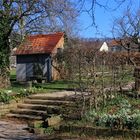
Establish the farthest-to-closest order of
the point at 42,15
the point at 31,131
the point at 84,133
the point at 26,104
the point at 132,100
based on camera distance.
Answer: the point at 42,15 < the point at 26,104 < the point at 132,100 < the point at 31,131 < the point at 84,133

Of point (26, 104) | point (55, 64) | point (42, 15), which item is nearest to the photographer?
point (26, 104)

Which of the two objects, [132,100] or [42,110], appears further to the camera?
[42,110]

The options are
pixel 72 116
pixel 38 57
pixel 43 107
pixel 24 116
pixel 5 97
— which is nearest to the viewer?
pixel 72 116

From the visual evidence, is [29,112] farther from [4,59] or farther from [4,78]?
[4,59]

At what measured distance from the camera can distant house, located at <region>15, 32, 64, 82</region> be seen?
39.3 meters

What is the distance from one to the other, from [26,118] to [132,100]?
14.5 ft

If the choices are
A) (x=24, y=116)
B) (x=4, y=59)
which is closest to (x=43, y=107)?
(x=24, y=116)

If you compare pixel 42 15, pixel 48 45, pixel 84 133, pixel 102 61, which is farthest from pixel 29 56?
pixel 84 133

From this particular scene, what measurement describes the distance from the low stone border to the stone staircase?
1296 millimetres

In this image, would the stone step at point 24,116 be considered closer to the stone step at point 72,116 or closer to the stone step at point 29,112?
the stone step at point 29,112

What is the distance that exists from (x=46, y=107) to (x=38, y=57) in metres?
A: 23.2

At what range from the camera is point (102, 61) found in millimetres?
16375

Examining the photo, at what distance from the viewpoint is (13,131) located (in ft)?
48.0

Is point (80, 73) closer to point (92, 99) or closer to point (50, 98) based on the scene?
point (92, 99)
